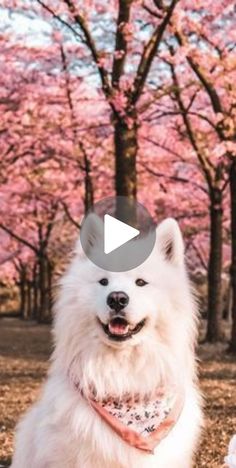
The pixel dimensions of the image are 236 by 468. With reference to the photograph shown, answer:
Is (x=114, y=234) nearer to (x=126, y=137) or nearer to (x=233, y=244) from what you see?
(x=126, y=137)

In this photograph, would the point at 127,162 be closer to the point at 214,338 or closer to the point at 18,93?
the point at 214,338

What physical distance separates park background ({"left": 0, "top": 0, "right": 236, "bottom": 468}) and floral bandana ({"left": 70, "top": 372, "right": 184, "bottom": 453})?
0.92 meters

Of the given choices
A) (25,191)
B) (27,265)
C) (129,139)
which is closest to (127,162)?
(129,139)

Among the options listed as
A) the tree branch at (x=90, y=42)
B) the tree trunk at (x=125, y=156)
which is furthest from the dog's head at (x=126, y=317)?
the tree branch at (x=90, y=42)

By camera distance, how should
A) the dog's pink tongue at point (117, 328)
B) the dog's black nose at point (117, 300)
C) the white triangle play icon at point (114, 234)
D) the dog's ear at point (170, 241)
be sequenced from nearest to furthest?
the dog's black nose at point (117, 300) → the dog's pink tongue at point (117, 328) → the white triangle play icon at point (114, 234) → the dog's ear at point (170, 241)

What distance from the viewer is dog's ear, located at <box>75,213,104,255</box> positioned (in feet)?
14.5

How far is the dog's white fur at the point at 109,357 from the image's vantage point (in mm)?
4371

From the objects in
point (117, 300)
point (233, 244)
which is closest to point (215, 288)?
point (233, 244)

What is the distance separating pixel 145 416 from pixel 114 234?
3.47 feet

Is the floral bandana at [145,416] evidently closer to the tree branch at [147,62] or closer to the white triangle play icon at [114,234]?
the white triangle play icon at [114,234]

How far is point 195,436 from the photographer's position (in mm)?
4773

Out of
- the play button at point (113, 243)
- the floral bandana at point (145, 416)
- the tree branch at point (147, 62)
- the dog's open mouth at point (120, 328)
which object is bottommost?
the floral bandana at point (145, 416)

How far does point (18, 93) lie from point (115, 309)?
66.9 ft

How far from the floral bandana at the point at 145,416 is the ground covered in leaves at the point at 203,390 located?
1.90 m
